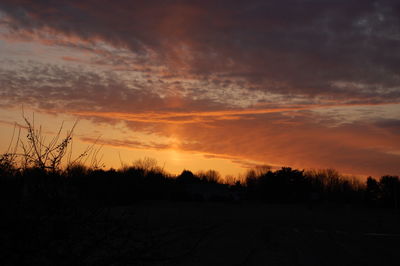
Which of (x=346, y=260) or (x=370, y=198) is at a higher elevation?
(x=370, y=198)

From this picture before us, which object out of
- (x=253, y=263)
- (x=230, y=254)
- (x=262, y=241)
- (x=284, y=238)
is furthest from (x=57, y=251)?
(x=284, y=238)

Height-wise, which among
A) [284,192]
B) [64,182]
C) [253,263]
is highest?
[284,192]

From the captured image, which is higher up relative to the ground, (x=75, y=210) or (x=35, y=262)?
(x=75, y=210)

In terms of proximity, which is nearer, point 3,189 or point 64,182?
point 3,189

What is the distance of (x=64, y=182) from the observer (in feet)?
16.5

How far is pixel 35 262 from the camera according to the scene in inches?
169

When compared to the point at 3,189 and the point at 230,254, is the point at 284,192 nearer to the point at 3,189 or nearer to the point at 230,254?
the point at 230,254

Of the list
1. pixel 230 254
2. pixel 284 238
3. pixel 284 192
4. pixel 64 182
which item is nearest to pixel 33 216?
pixel 64 182

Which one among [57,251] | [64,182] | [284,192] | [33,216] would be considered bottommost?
[57,251]

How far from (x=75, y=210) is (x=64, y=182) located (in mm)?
583

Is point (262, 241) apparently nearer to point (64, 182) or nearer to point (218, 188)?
point (64, 182)

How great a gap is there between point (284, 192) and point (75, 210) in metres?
80.6

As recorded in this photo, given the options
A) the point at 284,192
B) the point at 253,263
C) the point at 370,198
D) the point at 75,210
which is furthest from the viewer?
the point at 370,198

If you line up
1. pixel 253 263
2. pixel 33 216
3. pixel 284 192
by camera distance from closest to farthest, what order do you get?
1. pixel 33 216
2. pixel 253 263
3. pixel 284 192
